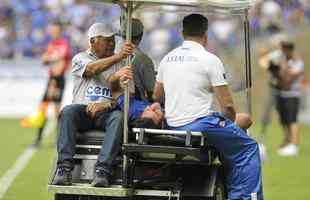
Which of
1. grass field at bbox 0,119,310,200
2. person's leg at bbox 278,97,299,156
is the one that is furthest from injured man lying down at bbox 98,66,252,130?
person's leg at bbox 278,97,299,156

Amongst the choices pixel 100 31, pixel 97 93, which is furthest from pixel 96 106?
pixel 100 31

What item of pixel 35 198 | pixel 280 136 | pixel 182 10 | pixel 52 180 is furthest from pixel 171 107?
pixel 280 136

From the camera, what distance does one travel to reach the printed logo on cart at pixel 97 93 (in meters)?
10.0

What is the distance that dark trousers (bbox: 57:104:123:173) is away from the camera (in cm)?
958

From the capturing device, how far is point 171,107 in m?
9.69

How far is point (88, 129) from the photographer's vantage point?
32.9 feet

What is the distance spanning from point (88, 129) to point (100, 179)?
0.71 metres

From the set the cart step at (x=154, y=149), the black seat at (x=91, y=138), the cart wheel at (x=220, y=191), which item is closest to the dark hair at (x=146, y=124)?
the cart step at (x=154, y=149)

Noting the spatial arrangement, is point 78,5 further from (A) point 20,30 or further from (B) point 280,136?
(B) point 280,136

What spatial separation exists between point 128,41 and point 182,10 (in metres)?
2.39

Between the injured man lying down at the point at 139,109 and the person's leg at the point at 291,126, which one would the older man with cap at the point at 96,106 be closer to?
the injured man lying down at the point at 139,109

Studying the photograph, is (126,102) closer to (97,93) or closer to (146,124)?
(146,124)

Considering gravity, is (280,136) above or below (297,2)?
below

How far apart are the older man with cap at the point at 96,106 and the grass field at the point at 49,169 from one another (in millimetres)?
3279
